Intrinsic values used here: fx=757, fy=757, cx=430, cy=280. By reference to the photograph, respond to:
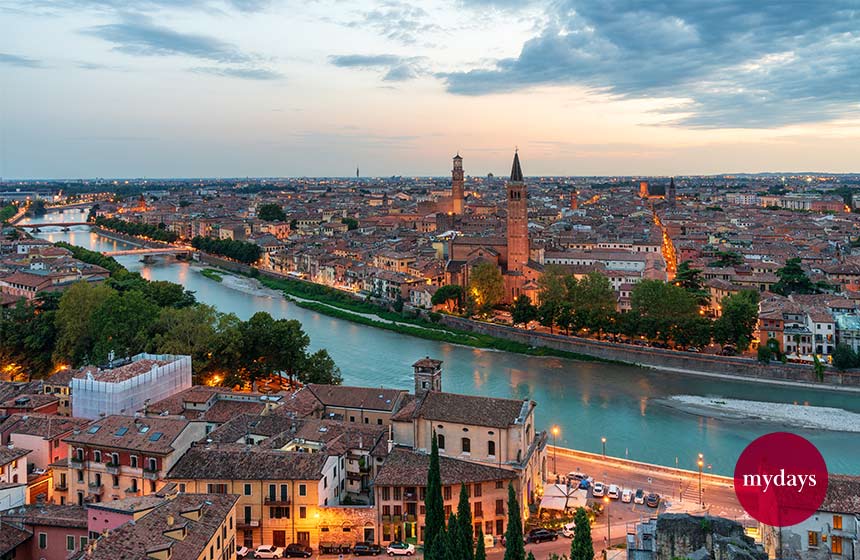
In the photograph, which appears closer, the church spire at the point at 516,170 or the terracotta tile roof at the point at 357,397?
the terracotta tile roof at the point at 357,397

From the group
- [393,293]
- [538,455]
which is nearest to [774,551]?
[538,455]

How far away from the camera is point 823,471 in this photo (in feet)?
22.4

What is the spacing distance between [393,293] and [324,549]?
1551cm

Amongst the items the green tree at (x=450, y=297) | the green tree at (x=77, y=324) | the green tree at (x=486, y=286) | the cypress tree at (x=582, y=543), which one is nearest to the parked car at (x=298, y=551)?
the cypress tree at (x=582, y=543)

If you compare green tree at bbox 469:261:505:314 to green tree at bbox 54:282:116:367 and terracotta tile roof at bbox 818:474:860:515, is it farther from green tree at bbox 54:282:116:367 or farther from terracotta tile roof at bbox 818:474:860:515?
terracotta tile roof at bbox 818:474:860:515

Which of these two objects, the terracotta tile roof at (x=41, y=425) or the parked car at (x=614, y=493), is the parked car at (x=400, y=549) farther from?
the terracotta tile roof at (x=41, y=425)

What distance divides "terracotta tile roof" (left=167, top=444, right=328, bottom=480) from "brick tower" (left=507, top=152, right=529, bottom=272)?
49.8 ft

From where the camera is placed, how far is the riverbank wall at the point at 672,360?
577 inches

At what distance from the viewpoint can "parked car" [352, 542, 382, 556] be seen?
7.31m

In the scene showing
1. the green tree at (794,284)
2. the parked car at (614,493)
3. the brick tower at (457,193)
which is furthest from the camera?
the brick tower at (457,193)

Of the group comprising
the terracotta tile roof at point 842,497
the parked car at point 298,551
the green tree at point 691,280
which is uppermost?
the green tree at point 691,280

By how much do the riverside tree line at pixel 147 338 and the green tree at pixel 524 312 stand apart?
20.1 ft

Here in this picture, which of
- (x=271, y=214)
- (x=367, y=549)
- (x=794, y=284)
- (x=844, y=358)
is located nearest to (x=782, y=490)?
(x=367, y=549)

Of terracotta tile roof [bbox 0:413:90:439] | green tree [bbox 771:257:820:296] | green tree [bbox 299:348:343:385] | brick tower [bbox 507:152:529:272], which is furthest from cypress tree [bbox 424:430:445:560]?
brick tower [bbox 507:152:529:272]
